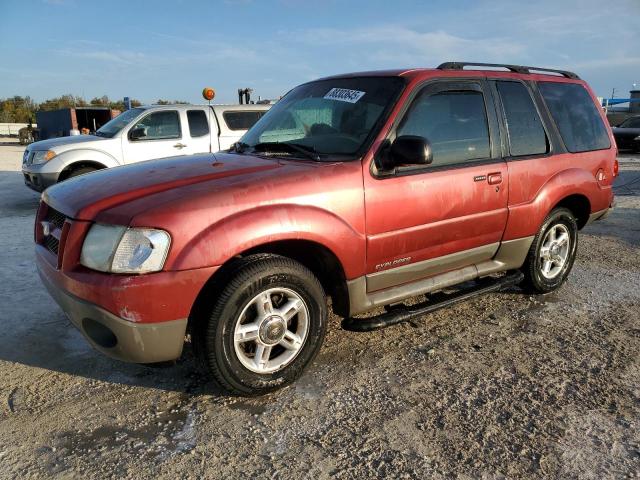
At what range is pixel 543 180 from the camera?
13.2 feet

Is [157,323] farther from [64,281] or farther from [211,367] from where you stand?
[64,281]

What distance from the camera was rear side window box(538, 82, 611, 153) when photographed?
168 inches

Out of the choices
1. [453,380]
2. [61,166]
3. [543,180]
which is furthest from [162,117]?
[453,380]

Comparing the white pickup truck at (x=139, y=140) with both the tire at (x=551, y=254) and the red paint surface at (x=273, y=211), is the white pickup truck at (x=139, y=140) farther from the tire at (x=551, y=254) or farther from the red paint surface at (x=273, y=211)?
the tire at (x=551, y=254)

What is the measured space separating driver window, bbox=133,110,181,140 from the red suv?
5.62 meters

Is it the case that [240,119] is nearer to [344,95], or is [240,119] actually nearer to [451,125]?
[344,95]

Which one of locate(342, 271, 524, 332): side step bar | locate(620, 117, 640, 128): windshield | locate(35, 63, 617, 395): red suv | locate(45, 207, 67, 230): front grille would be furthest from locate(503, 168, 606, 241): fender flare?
locate(620, 117, 640, 128): windshield

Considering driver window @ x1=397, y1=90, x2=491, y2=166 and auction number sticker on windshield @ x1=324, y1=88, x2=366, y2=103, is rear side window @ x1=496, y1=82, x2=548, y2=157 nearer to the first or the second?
driver window @ x1=397, y1=90, x2=491, y2=166

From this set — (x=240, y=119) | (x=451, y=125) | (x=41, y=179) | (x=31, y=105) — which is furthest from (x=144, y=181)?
(x=31, y=105)

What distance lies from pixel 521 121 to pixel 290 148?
6.18 ft

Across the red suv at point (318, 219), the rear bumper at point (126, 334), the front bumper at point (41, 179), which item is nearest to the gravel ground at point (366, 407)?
the red suv at point (318, 219)

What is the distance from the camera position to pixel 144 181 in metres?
2.87

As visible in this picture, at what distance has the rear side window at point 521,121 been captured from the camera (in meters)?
3.87

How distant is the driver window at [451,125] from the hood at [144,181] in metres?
1.00
